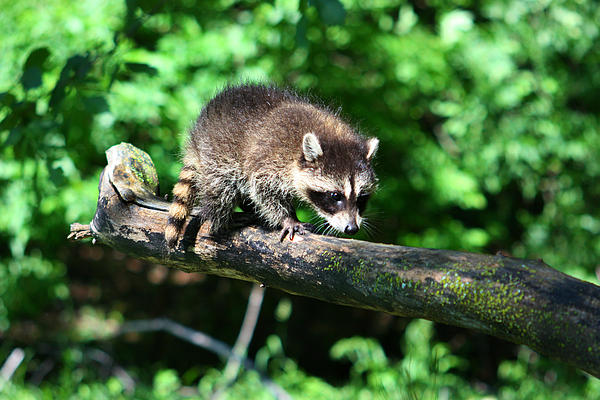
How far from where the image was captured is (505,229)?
6.77 m

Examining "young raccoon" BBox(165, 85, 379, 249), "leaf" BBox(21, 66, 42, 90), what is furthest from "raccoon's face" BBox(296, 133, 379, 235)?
"leaf" BBox(21, 66, 42, 90)

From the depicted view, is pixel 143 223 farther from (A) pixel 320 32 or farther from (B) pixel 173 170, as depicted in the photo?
(A) pixel 320 32

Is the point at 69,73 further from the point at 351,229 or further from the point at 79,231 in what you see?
the point at 351,229

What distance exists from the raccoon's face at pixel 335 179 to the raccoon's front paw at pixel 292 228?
0.33 metres

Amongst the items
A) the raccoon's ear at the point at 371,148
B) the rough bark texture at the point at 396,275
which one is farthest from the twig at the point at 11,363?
the raccoon's ear at the point at 371,148

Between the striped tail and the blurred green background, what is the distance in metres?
0.80

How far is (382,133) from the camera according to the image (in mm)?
5438

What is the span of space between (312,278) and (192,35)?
3403 mm

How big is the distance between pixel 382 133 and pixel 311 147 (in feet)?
Answer: 7.39

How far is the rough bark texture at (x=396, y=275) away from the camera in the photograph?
1765 millimetres

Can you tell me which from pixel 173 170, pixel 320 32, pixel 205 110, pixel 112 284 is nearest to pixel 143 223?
pixel 205 110

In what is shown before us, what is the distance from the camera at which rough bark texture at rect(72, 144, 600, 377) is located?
5.79 feet

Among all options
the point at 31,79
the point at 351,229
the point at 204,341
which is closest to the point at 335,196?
the point at 351,229

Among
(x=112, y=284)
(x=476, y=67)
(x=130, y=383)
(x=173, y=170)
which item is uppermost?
(x=476, y=67)
